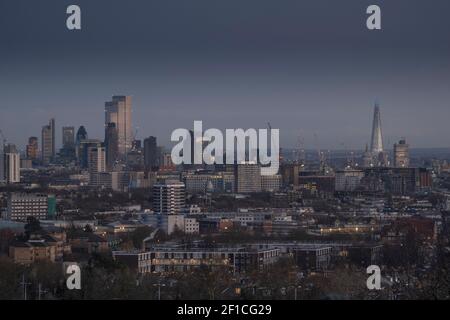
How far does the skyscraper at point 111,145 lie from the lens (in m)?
19.4

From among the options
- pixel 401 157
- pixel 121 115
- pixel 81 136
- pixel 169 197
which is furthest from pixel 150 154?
pixel 121 115

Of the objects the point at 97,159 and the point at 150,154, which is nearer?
the point at 150,154

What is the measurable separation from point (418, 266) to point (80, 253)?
12.0ft

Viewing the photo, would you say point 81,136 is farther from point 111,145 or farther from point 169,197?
point 111,145

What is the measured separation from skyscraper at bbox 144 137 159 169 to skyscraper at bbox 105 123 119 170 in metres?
0.51

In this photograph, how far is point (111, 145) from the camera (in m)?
22.5

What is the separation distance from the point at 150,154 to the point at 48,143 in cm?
204

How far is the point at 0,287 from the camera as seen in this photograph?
7758mm

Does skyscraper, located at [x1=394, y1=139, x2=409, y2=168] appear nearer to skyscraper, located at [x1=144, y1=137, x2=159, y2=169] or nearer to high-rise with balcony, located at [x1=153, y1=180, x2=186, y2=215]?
high-rise with balcony, located at [x1=153, y1=180, x2=186, y2=215]

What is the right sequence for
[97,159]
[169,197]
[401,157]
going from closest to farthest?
1. [169,197]
2. [401,157]
3. [97,159]

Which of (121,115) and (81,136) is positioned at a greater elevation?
(121,115)

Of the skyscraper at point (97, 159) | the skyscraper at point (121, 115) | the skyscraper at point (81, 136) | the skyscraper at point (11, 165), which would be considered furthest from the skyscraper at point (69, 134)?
the skyscraper at point (97, 159)

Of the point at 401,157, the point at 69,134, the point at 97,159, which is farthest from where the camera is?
the point at 97,159

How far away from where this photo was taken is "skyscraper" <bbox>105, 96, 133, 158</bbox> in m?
14.4
